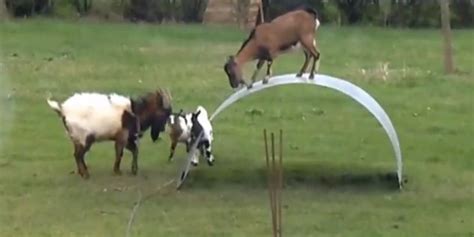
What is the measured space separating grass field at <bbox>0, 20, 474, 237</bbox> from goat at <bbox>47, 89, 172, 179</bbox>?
259 mm

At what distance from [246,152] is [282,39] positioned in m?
1.84

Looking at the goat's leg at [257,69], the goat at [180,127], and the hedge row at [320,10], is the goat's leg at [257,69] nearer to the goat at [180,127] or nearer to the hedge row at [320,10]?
the goat at [180,127]

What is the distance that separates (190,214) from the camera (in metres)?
9.34

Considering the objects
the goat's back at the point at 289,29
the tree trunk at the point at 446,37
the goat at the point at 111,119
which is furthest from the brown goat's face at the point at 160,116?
the tree trunk at the point at 446,37

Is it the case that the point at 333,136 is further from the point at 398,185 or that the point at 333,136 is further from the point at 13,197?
the point at 13,197

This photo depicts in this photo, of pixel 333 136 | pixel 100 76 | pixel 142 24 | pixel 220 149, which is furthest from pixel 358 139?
pixel 142 24

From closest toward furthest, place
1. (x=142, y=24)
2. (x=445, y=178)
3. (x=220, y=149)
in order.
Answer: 1. (x=445, y=178)
2. (x=220, y=149)
3. (x=142, y=24)

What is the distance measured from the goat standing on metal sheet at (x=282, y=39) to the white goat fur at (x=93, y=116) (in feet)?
3.19

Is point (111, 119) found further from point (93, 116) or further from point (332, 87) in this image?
point (332, 87)

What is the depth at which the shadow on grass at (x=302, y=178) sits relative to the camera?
10.3m

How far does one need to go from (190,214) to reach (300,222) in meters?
0.76

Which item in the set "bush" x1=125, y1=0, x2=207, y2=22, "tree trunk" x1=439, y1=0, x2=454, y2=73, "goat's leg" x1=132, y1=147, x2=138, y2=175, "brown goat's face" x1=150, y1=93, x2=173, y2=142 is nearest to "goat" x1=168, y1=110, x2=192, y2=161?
"brown goat's face" x1=150, y1=93, x2=173, y2=142

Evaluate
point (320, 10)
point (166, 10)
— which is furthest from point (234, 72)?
point (320, 10)

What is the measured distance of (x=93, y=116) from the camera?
10.3 m
